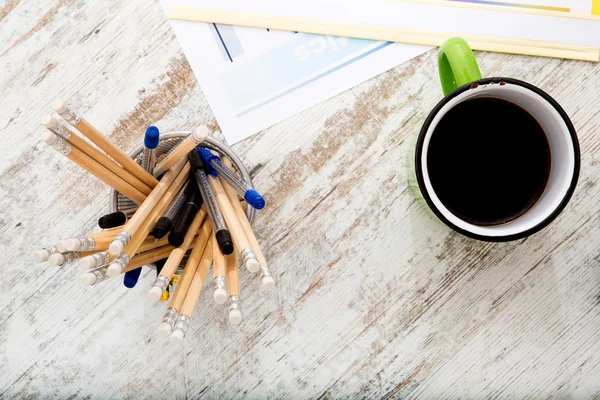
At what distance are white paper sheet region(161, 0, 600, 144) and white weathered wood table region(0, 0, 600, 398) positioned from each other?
14mm

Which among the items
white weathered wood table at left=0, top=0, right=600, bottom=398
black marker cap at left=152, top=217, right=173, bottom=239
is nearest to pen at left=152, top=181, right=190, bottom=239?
black marker cap at left=152, top=217, right=173, bottom=239

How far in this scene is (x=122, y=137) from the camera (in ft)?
1.59

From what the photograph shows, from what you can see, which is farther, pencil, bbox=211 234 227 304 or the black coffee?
the black coffee

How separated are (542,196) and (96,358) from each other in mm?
425

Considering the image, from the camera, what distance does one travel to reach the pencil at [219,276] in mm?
293

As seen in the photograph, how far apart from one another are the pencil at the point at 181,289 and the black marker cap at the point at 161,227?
35mm

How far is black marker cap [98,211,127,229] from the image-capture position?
329 millimetres

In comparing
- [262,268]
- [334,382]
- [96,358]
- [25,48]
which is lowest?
[334,382]

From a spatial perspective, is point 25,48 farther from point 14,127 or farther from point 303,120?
point 303,120

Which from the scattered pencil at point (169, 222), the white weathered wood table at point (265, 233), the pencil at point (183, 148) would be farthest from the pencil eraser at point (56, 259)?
the white weathered wood table at point (265, 233)

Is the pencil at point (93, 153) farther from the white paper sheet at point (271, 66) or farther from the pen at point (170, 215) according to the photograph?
the white paper sheet at point (271, 66)

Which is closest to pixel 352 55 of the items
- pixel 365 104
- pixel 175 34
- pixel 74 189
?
pixel 365 104

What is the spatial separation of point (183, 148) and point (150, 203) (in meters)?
0.04

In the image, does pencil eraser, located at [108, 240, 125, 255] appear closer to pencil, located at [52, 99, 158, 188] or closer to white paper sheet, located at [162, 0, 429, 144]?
pencil, located at [52, 99, 158, 188]
